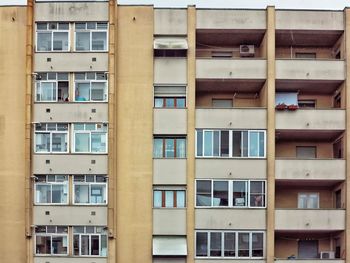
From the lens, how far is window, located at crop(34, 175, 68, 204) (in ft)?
137

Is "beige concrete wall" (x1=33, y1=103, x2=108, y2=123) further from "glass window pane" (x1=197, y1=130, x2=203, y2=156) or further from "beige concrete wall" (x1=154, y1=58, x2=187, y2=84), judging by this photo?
"glass window pane" (x1=197, y1=130, x2=203, y2=156)

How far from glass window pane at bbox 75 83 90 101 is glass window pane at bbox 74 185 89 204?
507cm

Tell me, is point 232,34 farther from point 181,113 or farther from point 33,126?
point 33,126

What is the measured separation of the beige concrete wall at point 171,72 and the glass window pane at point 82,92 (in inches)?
156

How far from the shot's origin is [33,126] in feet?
138

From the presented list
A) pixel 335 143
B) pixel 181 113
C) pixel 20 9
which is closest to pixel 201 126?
pixel 181 113

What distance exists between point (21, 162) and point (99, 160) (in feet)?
14.7

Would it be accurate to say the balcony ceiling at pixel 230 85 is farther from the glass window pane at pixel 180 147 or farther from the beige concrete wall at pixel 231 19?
the glass window pane at pixel 180 147

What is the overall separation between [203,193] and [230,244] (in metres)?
3.26

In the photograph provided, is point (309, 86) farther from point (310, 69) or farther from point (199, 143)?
point (199, 143)

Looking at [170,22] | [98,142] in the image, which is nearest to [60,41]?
[98,142]

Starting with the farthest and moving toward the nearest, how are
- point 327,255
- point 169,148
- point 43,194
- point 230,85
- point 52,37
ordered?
point 230,85 → point 52,37 → point 327,255 → point 169,148 → point 43,194

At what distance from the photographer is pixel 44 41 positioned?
4275 centimetres

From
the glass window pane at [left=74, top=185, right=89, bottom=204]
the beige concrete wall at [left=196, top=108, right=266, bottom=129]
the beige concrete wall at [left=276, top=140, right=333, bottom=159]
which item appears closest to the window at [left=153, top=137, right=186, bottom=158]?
the beige concrete wall at [left=196, top=108, right=266, bottom=129]
